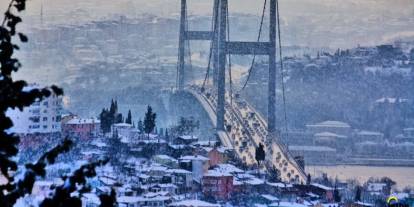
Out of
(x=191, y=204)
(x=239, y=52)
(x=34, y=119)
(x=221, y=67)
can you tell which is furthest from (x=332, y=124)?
(x=191, y=204)

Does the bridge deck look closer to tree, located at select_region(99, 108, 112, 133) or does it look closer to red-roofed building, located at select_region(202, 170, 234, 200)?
tree, located at select_region(99, 108, 112, 133)

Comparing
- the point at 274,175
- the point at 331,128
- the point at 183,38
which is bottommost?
the point at 274,175

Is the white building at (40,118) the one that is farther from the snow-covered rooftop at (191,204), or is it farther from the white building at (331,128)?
the white building at (331,128)

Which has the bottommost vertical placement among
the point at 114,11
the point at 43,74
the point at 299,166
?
the point at 299,166

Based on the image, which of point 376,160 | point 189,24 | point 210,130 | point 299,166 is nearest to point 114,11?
point 189,24

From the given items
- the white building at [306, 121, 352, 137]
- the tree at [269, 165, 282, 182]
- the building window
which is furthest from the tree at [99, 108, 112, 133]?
the white building at [306, 121, 352, 137]

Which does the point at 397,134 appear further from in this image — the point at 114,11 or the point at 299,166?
the point at 299,166

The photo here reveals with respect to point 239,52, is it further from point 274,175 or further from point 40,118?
point 40,118

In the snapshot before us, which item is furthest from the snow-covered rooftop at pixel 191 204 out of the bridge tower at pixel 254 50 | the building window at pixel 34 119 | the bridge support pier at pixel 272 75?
the bridge tower at pixel 254 50
